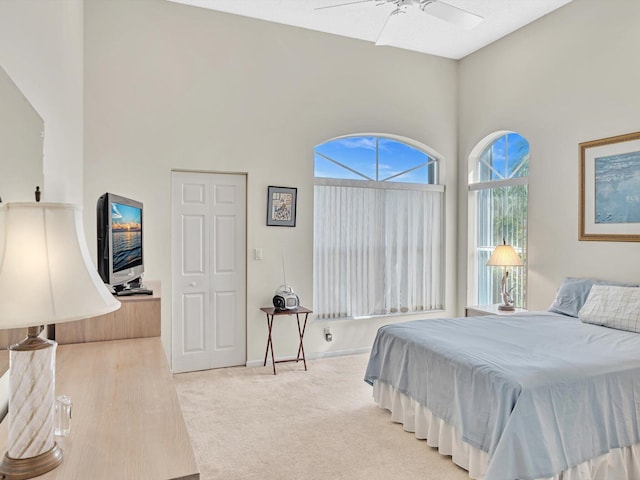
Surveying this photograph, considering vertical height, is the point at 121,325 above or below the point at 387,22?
below

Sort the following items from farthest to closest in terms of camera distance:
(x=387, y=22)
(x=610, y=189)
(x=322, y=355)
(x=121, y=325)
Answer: (x=322, y=355) < (x=610, y=189) < (x=387, y=22) < (x=121, y=325)

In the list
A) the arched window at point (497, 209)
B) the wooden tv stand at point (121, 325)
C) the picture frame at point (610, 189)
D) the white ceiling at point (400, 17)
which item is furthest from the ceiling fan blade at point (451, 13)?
the wooden tv stand at point (121, 325)

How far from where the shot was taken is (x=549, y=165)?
13.5 ft

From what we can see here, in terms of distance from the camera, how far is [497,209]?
191 inches

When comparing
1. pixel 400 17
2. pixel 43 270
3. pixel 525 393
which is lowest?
pixel 525 393

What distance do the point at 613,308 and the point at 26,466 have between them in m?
3.60

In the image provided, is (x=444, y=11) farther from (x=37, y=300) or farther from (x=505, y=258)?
(x=37, y=300)

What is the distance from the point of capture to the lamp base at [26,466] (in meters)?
0.96

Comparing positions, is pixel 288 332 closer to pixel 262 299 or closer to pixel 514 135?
pixel 262 299

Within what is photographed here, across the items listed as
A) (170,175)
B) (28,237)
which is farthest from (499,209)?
(28,237)

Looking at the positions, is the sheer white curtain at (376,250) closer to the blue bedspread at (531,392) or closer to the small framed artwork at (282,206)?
the small framed artwork at (282,206)

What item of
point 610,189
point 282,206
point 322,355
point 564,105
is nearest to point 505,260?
point 610,189

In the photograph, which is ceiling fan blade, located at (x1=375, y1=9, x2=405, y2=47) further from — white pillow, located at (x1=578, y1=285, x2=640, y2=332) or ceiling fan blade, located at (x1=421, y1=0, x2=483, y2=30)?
white pillow, located at (x1=578, y1=285, x2=640, y2=332)

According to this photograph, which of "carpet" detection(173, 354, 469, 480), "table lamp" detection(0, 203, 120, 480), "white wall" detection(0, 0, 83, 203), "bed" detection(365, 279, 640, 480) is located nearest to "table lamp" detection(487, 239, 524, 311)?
"bed" detection(365, 279, 640, 480)
